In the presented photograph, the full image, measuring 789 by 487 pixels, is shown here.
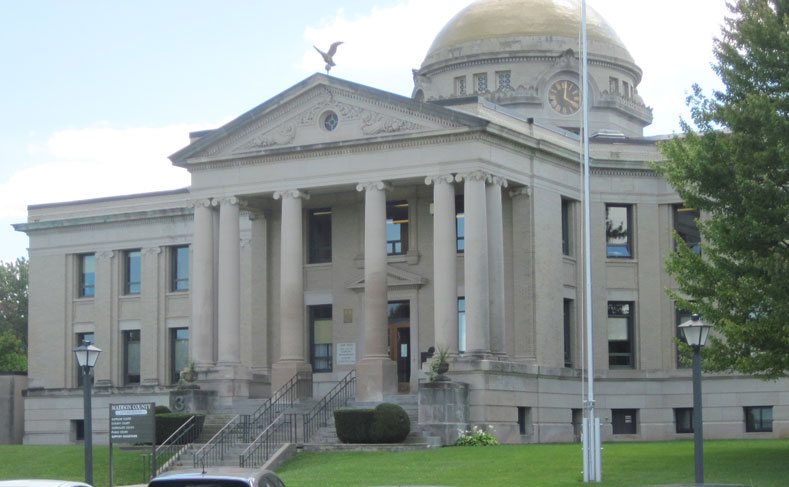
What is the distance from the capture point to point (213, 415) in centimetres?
4506

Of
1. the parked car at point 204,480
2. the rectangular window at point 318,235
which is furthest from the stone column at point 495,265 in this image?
the parked car at point 204,480

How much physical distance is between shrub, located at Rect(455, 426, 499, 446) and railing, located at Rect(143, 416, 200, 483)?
27.1 feet

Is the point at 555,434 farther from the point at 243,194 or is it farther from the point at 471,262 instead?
the point at 243,194

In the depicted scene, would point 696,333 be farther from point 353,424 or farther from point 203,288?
point 203,288

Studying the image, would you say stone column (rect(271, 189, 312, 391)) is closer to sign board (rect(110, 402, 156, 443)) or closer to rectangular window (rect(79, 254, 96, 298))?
sign board (rect(110, 402, 156, 443))

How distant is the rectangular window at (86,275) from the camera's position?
60.2 metres

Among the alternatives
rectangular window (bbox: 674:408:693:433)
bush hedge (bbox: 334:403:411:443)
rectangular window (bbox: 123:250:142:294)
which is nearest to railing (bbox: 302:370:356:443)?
bush hedge (bbox: 334:403:411:443)

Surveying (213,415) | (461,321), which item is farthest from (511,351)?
(213,415)

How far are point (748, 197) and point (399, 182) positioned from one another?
16.7 meters

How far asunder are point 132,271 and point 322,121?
54.6ft

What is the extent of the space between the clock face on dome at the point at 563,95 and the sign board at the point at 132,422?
2858 centimetres

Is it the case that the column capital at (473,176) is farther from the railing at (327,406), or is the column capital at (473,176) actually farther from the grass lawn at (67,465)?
the grass lawn at (67,465)

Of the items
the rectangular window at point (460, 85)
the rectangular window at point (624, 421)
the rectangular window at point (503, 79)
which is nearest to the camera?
the rectangular window at point (624, 421)

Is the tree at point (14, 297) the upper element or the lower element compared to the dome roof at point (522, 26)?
lower
